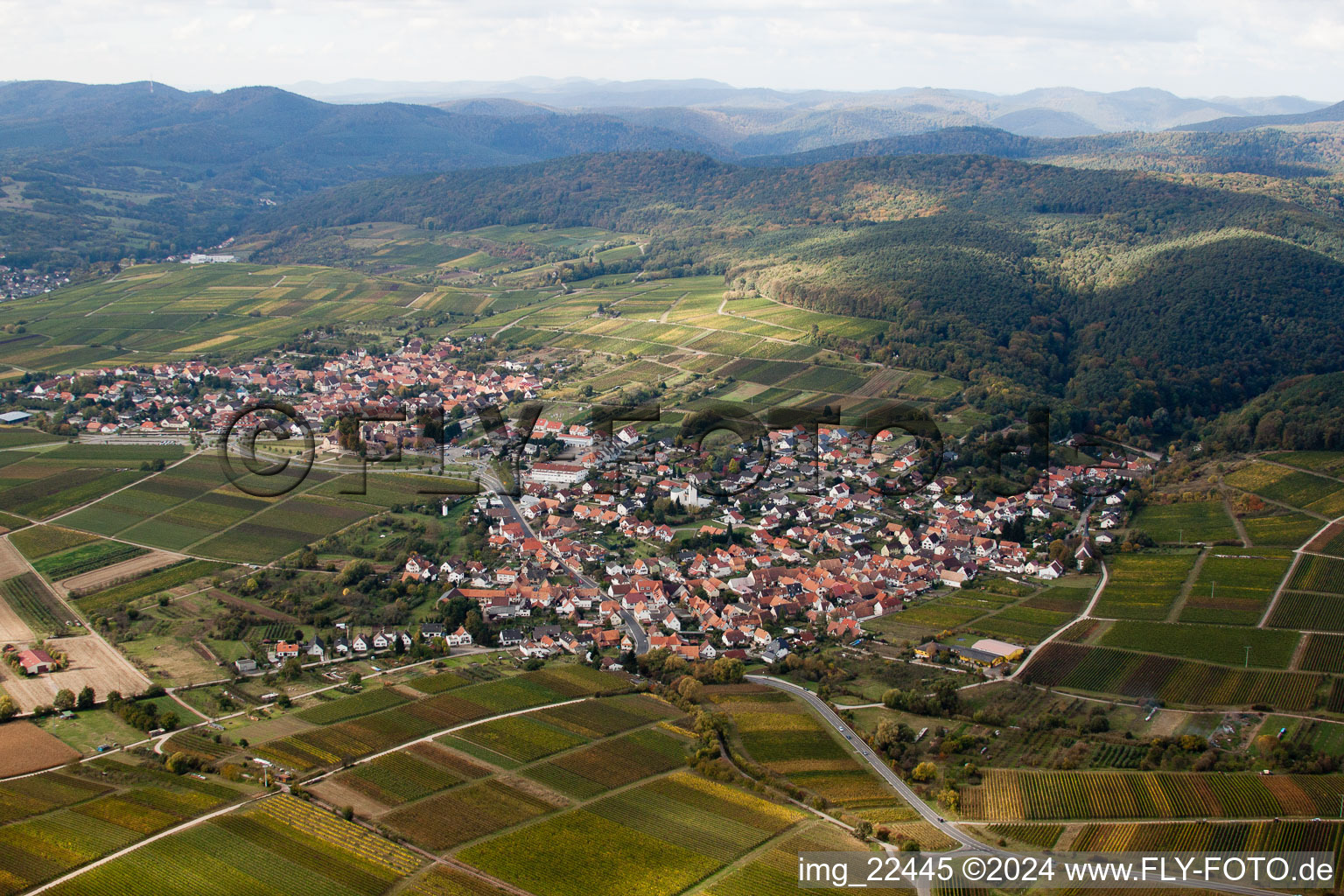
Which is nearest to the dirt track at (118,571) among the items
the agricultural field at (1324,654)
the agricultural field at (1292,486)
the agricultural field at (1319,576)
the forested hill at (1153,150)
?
the agricultural field at (1324,654)

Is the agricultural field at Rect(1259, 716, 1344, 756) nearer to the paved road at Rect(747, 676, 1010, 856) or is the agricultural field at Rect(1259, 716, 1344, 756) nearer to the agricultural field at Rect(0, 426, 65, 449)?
the paved road at Rect(747, 676, 1010, 856)

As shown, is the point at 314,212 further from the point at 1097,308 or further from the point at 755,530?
the point at 755,530

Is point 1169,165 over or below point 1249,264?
over

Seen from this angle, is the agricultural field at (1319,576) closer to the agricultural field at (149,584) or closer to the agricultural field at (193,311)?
the agricultural field at (149,584)

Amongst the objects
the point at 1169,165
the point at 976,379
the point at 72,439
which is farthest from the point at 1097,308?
the point at 1169,165

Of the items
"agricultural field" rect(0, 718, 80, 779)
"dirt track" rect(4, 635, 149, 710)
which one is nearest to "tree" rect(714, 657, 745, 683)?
"dirt track" rect(4, 635, 149, 710)
